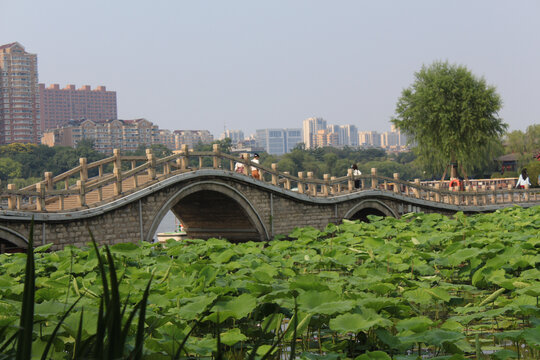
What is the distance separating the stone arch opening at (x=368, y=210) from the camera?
2152 centimetres

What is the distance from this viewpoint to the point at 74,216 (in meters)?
13.6

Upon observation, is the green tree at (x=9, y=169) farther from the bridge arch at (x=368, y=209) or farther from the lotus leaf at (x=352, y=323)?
the lotus leaf at (x=352, y=323)

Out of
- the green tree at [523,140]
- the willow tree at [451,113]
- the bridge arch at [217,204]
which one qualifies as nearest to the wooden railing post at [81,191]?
the bridge arch at [217,204]

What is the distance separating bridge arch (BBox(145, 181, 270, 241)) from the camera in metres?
16.6

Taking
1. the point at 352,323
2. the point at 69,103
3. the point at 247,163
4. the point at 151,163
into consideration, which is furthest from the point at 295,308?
the point at 69,103

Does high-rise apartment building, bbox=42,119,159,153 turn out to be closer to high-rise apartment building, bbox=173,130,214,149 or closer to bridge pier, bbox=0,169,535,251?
high-rise apartment building, bbox=173,130,214,149

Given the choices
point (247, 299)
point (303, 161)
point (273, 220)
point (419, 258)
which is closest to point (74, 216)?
point (273, 220)

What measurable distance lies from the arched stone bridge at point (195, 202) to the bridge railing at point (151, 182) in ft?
0.08

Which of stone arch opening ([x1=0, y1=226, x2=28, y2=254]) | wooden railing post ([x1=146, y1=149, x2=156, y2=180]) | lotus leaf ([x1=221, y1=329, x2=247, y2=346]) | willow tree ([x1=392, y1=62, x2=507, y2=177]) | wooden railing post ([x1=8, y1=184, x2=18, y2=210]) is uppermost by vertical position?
willow tree ([x1=392, y1=62, x2=507, y2=177])

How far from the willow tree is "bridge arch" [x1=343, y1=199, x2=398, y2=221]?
26.5 ft

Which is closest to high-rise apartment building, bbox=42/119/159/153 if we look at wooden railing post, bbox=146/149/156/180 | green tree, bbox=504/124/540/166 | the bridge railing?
green tree, bbox=504/124/540/166

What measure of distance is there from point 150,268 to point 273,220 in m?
12.3

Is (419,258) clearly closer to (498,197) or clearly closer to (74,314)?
(74,314)

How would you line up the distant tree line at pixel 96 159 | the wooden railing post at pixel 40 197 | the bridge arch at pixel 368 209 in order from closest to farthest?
the wooden railing post at pixel 40 197 < the bridge arch at pixel 368 209 < the distant tree line at pixel 96 159
